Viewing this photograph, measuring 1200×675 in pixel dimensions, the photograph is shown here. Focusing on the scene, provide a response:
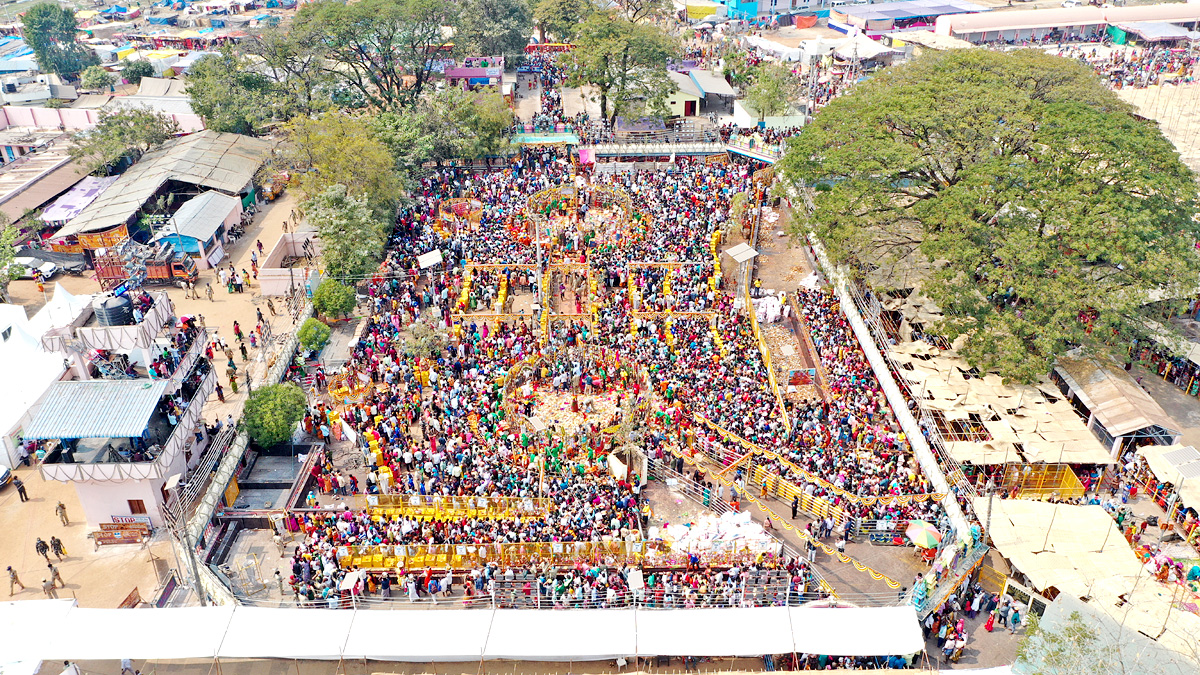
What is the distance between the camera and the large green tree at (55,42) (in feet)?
248

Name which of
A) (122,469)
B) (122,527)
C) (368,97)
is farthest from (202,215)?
(122,469)

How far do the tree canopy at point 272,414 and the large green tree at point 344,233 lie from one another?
11.2 meters

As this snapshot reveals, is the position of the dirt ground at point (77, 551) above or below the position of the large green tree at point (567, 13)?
below

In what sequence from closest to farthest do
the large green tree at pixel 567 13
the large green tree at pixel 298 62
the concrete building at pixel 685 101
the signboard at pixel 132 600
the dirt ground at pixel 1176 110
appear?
the signboard at pixel 132 600 → the large green tree at pixel 298 62 → the dirt ground at pixel 1176 110 → the concrete building at pixel 685 101 → the large green tree at pixel 567 13

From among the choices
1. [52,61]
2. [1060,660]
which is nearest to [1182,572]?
[1060,660]

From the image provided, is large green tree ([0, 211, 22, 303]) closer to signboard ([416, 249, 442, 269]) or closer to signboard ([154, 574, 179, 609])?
signboard ([416, 249, 442, 269])

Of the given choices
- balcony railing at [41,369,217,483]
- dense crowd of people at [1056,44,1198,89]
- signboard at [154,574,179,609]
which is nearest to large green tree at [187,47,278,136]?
balcony railing at [41,369,217,483]

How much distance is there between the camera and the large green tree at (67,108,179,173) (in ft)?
164

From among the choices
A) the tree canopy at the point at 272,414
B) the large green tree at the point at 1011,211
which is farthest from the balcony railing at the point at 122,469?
the large green tree at the point at 1011,211

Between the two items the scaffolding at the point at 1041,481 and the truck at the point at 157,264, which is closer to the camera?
the scaffolding at the point at 1041,481

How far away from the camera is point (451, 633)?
66.0 ft

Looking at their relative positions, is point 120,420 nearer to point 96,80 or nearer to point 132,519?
point 132,519

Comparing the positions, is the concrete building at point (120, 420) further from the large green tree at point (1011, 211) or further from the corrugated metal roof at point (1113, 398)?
the corrugated metal roof at point (1113, 398)

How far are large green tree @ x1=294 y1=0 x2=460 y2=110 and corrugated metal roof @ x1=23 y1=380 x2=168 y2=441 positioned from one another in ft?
108
